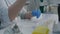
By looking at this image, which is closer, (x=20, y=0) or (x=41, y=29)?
(x=41, y=29)

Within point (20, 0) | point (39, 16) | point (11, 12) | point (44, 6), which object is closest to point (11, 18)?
point (11, 12)

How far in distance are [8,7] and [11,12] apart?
1.9 inches

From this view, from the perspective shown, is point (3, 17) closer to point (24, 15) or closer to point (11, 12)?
point (11, 12)

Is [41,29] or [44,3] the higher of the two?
[44,3]

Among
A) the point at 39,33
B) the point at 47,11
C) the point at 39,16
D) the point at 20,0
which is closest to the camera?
the point at 39,33

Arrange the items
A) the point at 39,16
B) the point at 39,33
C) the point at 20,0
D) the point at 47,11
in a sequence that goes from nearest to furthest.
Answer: the point at 39,33
the point at 20,0
the point at 39,16
the point at 47,11

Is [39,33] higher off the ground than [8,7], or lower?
lower

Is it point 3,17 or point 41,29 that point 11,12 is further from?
point 41,29

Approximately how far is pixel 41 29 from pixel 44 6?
63cm

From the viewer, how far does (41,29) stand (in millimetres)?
793

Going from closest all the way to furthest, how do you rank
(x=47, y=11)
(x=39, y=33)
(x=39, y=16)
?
(x=39, y=33) → (x=39, y=16) → (x=47, y=11)

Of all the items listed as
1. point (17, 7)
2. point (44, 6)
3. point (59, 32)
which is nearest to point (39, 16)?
point (44, 6)

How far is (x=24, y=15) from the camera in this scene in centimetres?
140

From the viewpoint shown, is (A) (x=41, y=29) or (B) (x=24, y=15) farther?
(B) (x=24, y=15)
